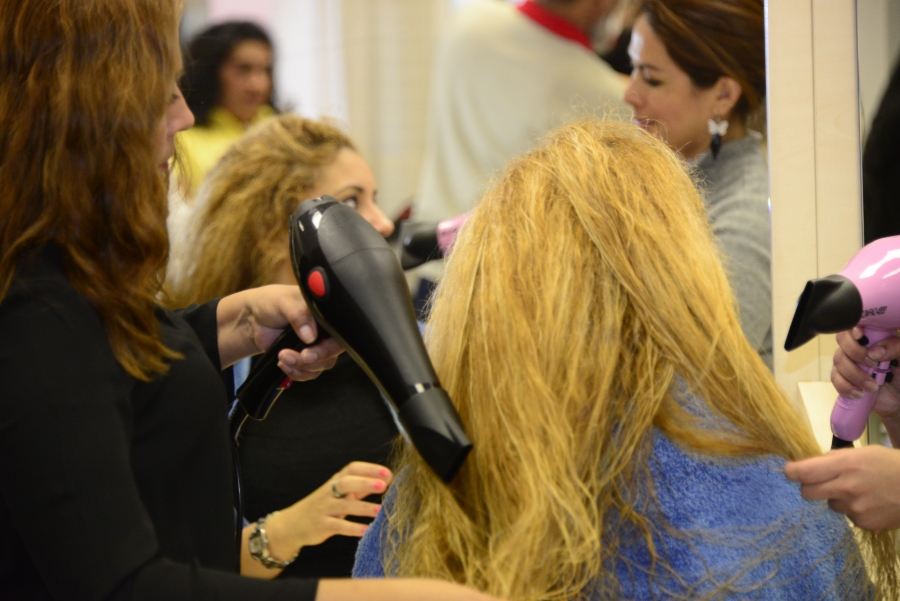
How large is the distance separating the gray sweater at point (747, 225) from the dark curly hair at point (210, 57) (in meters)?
1.26

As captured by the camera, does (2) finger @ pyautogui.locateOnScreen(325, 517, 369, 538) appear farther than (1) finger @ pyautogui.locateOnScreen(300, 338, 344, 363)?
Yes

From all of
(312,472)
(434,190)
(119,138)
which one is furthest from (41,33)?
(434,190)

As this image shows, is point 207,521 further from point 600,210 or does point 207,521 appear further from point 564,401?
point 600,210

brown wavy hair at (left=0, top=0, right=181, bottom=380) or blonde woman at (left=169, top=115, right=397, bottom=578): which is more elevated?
brown wavy hair at (left=0, top=0, right=181, bottom=380)

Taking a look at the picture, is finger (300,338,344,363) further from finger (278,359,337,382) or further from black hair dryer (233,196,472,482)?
black hair dryer (233,196,472,482)

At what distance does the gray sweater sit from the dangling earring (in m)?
0.01

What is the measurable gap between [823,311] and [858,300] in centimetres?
5

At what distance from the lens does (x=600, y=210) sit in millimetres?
729

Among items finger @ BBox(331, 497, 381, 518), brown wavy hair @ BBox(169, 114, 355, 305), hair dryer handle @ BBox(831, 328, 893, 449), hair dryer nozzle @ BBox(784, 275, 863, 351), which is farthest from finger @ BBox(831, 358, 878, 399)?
brown wavy hair @ BBox(169, 114, 355, 305)

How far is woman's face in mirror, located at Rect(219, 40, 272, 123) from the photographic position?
7.36 feet

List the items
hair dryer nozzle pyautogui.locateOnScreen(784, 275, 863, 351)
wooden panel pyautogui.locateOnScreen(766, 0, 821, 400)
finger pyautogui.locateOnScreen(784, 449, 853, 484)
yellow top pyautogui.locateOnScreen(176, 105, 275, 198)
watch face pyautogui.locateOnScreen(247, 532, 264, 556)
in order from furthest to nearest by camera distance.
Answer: yellow top pyautogui.locateOnScreen(176, 105, 275, 198)
wooden panel pyautogui.locateOnScreen(766, 0, 821, 400)
watch face pyautogui.locateOnScreen(247, 532, 264, 556)
hair dryer nozzle pyautogui.locateOnScreen(784, 275, 863, 351)
finger pyautogui.locateOnScreen(784, 449, 853, 484)

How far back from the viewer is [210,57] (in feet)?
7.36

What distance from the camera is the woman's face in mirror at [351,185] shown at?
1.56 m

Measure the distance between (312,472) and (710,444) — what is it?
84 centimetres
